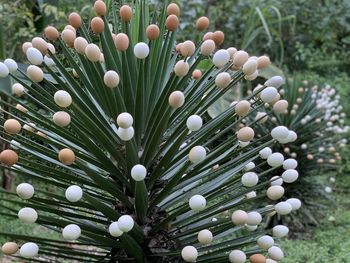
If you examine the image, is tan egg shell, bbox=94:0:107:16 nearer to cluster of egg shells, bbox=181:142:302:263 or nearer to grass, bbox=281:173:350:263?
cluster of egg shells, bbox=181:142:302:263

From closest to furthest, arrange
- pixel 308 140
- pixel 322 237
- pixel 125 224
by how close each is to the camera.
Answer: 1. pixel 125 224
2. pixel 322 237
3. pixel 308 140

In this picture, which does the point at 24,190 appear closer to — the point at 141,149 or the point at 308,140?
the point at 141,149

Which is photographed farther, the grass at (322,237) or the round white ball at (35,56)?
the grass at (322,237)

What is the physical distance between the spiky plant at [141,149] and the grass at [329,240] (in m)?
1.81

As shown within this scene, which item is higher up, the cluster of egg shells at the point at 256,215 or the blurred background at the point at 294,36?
the blurred background at the point at 294,36

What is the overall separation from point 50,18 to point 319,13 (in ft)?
16.8

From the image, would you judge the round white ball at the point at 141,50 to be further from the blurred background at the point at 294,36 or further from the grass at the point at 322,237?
the blurred background at the point at 294,36

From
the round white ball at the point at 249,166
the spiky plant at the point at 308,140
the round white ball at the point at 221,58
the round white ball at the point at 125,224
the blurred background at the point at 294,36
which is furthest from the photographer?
the spiky plant at the point at 308,140

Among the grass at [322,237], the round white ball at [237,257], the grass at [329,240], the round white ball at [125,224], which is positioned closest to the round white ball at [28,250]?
the round white ball at [125,224]

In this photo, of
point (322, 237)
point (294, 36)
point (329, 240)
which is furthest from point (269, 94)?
point (294, 36)

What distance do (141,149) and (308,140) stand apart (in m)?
3.39

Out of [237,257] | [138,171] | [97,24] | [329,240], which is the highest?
[329,240]

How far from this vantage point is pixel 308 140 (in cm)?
420

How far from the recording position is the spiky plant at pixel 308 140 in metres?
4.15
